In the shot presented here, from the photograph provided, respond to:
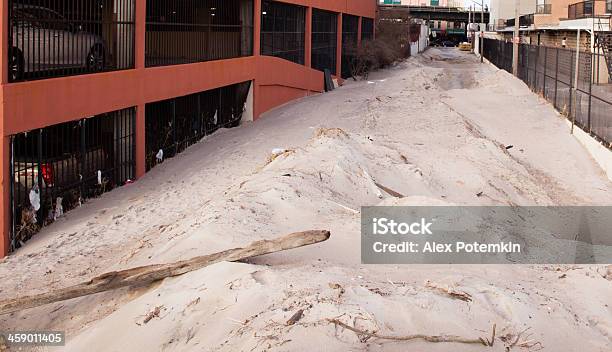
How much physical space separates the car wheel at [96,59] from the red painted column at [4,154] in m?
3.19

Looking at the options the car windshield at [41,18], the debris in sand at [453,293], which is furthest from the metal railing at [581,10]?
the debris in sand at [453,293]

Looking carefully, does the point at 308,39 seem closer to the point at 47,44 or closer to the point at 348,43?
the point at 348,43

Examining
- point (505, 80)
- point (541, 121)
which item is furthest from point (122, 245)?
point (505, 80)

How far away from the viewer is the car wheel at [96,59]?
15305 mm

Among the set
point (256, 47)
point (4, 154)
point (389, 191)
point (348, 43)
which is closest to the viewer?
point (4, 154)

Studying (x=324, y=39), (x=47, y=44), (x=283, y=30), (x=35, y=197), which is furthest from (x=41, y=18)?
(x=324, y=39)

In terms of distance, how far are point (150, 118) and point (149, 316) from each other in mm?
10534

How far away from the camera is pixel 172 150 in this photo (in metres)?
19.5

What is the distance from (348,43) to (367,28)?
6.72m

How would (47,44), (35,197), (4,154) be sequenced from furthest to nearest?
1. (47,44)
2. (35,197)
3. (4,154)

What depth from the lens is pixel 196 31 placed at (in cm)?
2100

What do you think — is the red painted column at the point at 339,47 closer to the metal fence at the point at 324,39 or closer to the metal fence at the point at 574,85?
the metal fence at the point at 324,39

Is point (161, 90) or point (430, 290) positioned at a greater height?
point (161, 90)

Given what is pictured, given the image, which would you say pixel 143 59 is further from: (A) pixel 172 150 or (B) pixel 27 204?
(B) pixel 27 204
